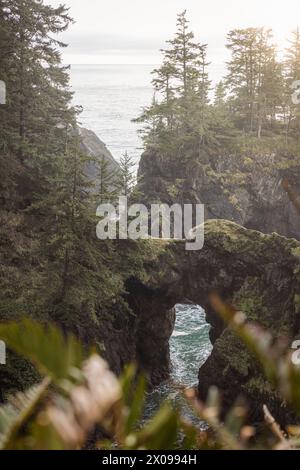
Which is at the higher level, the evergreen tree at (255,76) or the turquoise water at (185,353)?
the evergreen tree at (255,76)

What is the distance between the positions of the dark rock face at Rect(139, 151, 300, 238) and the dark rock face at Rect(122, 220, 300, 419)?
16.7m

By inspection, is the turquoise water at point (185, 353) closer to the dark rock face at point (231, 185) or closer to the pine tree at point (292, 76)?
the dark rock face at point (231, 185)

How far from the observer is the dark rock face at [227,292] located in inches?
806

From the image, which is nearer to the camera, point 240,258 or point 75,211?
point 75,211

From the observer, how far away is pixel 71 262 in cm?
1806

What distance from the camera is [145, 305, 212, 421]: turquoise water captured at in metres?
25.2

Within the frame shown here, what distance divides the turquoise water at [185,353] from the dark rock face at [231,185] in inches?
383

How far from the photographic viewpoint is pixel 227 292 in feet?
78.3

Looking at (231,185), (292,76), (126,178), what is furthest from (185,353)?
(292,76)

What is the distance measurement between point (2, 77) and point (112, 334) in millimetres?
13045

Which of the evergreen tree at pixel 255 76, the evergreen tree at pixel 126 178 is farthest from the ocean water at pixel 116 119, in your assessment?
the evergreen tree at pixel 126 178

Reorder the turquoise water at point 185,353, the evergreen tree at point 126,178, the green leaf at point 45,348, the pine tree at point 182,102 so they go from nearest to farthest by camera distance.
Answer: the green leaf at point 45,348, the turquoise water at point 185,353, the evergreen tree at point 126,178, the pine tree at point 182,102

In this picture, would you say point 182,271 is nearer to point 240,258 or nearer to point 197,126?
point 240,258
